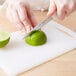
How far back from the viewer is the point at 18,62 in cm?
101

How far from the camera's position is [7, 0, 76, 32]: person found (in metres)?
1.08

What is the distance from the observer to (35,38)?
3.70 ft

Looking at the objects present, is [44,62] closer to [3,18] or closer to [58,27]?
[58,27]

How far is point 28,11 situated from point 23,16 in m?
0.05

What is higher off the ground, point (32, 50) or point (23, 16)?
point (23, 16)

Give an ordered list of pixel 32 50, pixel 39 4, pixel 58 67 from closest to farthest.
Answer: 1. pixel 58 67
2. pixel 32 50
3. pixel 39 4

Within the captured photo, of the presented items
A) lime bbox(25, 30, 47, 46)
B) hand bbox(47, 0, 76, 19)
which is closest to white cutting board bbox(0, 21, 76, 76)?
lime bbox(25, 30, 47, 46)

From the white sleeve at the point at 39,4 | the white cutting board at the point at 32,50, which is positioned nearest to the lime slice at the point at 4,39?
the white cutting board at the point at 32,50

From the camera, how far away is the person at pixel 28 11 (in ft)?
3.55

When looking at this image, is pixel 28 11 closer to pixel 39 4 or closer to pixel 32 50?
pixel 32 50

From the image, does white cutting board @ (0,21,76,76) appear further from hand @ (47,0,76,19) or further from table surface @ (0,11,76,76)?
hand @ (47,0,76,19)

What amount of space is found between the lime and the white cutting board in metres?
A: 0.02

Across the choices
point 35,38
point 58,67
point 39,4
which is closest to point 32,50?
point 35,38

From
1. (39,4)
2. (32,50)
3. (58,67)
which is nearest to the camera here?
(58,67)
